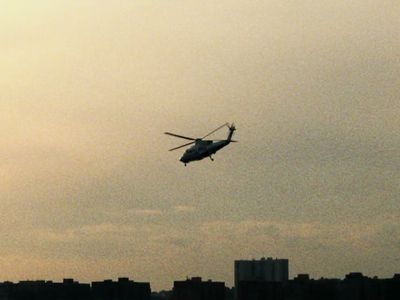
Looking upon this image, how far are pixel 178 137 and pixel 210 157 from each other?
337 inches

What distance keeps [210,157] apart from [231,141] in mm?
6296

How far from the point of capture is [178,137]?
189 m

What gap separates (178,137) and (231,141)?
13.5 meters

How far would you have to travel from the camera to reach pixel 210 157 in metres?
195

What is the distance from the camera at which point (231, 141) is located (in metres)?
199
